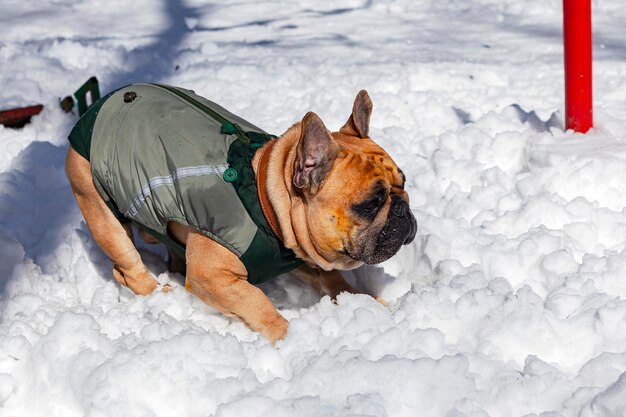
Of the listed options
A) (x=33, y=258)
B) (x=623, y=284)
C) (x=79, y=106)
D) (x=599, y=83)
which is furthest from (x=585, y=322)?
(x=79, y=106)

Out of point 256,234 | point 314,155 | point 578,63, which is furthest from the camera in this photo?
point 578,63

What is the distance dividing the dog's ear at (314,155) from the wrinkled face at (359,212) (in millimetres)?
38

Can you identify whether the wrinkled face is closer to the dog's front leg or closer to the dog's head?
the dog's head

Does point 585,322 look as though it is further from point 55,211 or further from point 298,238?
point 55,211

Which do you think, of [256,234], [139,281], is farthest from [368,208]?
[139,281]

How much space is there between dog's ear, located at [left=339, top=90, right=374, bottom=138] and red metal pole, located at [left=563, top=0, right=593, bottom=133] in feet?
4.84

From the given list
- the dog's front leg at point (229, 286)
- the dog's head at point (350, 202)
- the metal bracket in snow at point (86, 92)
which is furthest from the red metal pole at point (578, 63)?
the metal bracket in snow at point (86, 92)

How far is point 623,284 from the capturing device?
135 inches

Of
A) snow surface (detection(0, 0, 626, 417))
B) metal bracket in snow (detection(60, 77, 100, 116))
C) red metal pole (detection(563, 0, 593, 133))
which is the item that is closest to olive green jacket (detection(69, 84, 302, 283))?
snow surface (detection(0, 0, 626, 417))

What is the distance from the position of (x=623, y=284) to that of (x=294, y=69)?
310 cm

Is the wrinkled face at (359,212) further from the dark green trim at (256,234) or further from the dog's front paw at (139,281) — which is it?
the dog's front paw at (139,281)

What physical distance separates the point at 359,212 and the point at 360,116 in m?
0.45

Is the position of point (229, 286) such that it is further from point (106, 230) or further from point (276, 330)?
point (106, 230)

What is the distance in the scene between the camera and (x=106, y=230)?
378 cm
